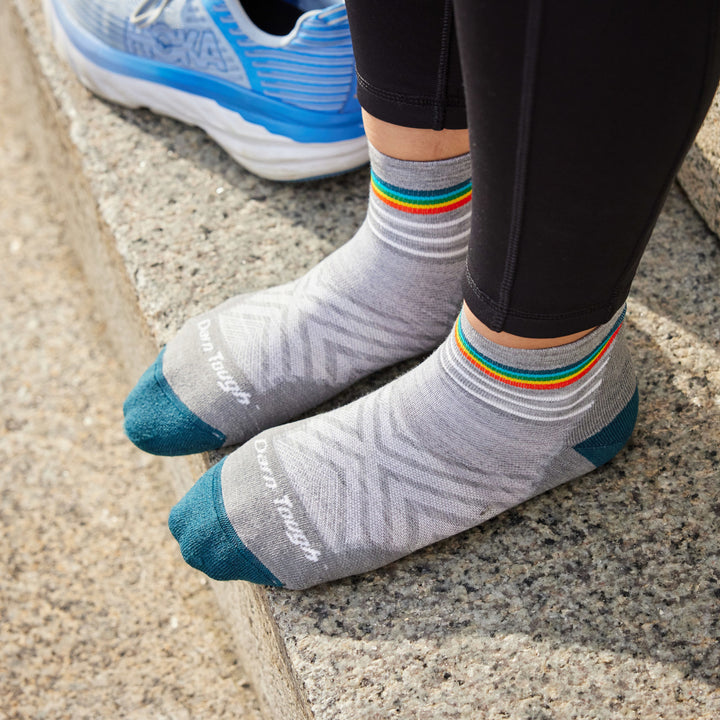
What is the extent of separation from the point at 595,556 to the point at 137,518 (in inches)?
29.2

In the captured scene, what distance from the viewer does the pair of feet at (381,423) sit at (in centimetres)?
70

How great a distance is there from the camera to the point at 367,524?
719 millimetres

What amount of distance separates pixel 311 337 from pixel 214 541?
244 millimetres

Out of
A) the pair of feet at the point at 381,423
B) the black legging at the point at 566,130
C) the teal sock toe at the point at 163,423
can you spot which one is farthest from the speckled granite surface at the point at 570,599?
the black legging at the point at 566,130

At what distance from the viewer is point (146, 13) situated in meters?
1.15

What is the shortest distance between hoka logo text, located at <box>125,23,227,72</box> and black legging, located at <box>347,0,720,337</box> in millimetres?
536

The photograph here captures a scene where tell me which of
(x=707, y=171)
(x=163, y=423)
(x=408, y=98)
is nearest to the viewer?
(x=408, y=98)

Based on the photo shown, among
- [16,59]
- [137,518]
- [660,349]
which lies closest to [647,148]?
[660,349]

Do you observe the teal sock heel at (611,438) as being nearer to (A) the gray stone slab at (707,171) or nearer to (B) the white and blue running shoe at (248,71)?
(A) the gray stone slab at (707,171)

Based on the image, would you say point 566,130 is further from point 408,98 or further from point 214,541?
point 214,541

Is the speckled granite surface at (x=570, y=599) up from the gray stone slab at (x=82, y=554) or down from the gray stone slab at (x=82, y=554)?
up

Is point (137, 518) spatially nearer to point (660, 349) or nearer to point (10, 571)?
point (10, 571)

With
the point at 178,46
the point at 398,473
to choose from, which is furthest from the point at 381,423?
the point at 178,46

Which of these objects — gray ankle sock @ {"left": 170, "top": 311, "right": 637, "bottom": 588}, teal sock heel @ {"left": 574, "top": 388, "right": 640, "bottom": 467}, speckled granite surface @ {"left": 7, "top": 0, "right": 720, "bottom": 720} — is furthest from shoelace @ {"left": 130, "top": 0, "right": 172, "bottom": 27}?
teal sock heel @ {"left": 574, "top": 388, "right": 640, "bottom": 467}
